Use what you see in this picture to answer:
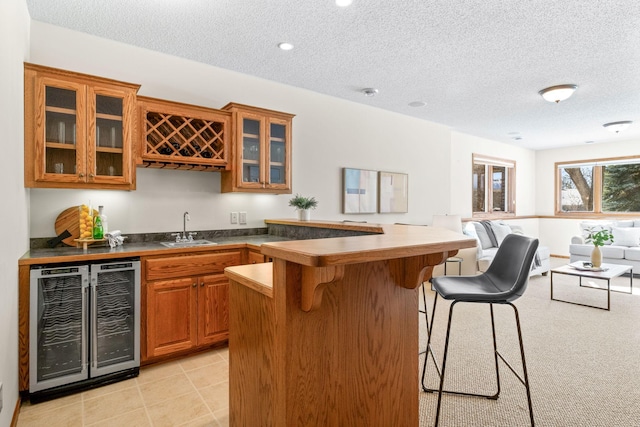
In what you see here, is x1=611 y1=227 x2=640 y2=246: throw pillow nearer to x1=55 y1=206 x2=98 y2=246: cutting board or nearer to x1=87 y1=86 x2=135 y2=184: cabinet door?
x1=87 y1=86 x2=135 y2=184: cabinet door

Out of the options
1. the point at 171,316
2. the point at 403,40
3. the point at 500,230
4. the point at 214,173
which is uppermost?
the point at 403,40

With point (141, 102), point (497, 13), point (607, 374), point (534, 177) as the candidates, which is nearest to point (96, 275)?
point (141, 102)

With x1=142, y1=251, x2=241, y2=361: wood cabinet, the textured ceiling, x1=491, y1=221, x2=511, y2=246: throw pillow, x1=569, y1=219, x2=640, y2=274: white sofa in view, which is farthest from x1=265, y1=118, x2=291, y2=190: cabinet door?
x1=569, y1=219, x2=640, y2=274: white sofa

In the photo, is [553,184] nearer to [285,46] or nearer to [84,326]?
[285,46]

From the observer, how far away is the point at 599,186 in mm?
7559

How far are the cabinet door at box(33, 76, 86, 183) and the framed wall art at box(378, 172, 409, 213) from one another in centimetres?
365

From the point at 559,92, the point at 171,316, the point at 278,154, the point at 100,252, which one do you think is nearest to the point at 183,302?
the point at 171,316

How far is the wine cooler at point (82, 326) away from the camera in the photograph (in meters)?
2.21

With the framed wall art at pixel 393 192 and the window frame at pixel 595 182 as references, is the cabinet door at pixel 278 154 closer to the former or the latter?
the framed wall art at pixel 393 192

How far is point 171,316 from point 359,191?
2.93m

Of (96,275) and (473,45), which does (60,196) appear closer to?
(96,275)

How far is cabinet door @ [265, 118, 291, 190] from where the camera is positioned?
3.55m

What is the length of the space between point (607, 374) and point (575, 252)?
15.0 ft

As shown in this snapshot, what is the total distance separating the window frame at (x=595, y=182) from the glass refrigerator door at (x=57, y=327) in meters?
9.16
